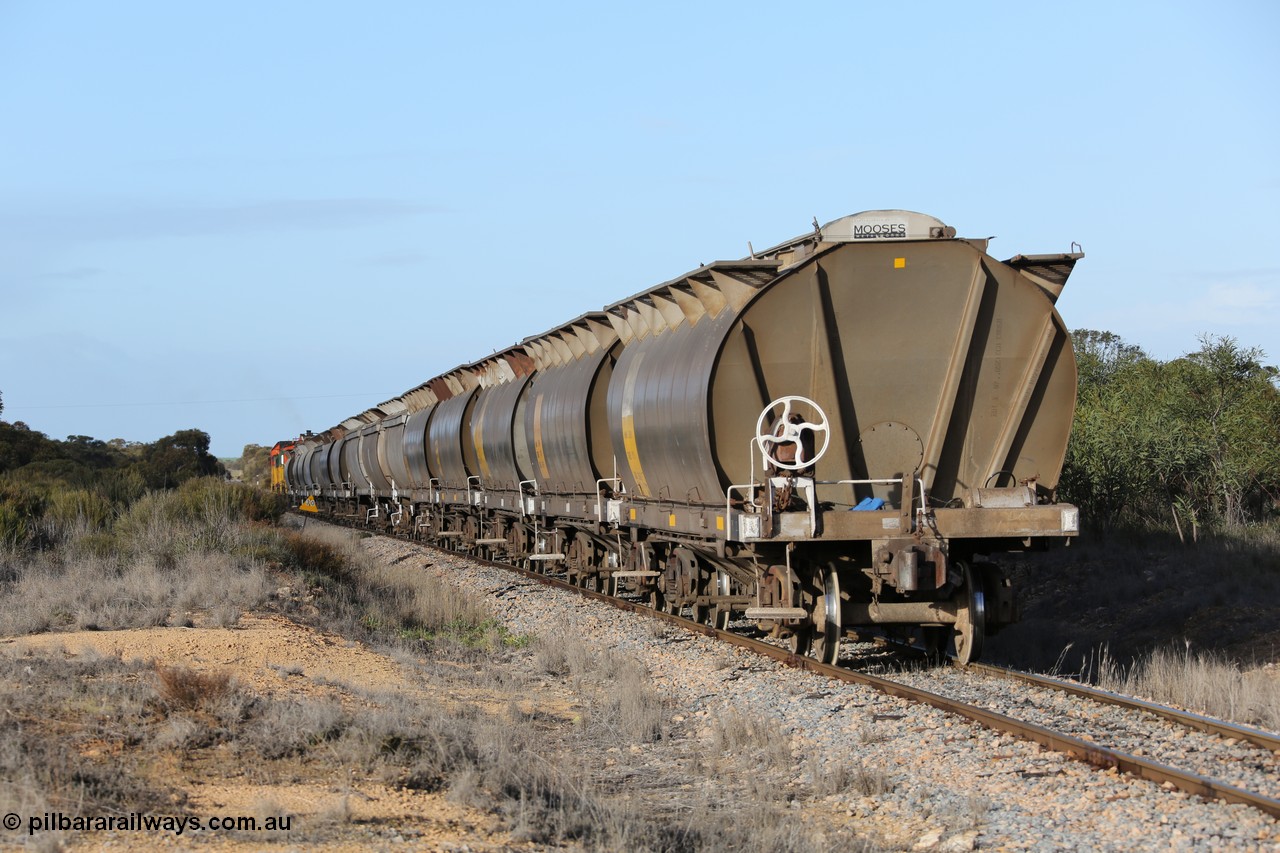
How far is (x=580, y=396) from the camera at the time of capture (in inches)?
704

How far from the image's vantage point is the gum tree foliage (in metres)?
23.1

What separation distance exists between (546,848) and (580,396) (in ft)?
39.5

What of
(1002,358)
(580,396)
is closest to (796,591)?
(1002,358)

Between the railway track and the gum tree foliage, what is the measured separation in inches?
490

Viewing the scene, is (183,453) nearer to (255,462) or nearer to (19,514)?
(255,462)

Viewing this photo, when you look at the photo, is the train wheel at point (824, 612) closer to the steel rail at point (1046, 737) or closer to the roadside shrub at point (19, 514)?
the steel rail at point (1046, 737)

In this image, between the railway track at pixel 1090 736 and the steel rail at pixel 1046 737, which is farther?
the railway track at pixel 1090 736

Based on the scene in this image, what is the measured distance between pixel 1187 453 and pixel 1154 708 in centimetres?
1543

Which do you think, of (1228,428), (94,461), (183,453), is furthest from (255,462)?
(1228,428)

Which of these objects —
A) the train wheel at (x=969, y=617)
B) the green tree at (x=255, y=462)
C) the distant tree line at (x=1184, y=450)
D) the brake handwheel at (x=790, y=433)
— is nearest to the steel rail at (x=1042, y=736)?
the train wheel at (x=969, y=617)

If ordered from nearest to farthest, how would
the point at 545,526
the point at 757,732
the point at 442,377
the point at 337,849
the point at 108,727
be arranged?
the point at 337,849 < the point at 108,727 < the point at 757,732 < the point at 545,526 < the point at 442,377

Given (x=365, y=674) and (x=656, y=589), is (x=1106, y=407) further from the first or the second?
(x=365, y=674)

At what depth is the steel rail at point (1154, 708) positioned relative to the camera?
8.13 m

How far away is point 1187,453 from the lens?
23.1 m
